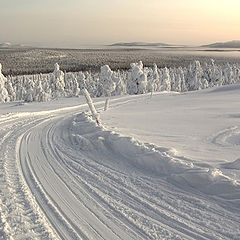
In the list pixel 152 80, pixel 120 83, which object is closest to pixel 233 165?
pixel 120 83

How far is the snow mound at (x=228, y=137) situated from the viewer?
1213 centimetres

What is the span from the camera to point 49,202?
7027mm

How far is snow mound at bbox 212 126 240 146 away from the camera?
1213cm

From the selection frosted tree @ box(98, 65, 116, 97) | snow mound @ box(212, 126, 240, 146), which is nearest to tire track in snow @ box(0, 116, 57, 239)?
snow mound @ box(212, 126, 240, 146)

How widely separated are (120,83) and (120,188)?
73.9 m

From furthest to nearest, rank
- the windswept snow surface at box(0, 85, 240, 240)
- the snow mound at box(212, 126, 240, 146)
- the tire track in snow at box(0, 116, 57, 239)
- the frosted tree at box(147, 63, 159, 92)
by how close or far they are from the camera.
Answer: the frosted tree at box(147, 63, 159, 92) < the snow mound at box(212, 126, 240, 146) < the windswept snow surface at box(0, 85, 240, 240) < the tire track in snow at box(0, 116, 57, 239)

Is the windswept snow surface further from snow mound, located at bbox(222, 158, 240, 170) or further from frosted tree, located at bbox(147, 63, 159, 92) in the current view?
frosted tree, located at bbox(147, 63, 159, 92)

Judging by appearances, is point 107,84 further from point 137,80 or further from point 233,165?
point 233,165

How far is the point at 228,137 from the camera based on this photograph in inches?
516

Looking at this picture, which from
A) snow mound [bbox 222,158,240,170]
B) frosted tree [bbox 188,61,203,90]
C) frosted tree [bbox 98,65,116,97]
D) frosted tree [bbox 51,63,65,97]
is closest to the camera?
snow mound [bbox 222,158,240,170]

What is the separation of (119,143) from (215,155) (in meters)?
3.27

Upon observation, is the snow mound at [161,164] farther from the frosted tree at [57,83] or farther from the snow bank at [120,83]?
the frosted tree at [57,83]

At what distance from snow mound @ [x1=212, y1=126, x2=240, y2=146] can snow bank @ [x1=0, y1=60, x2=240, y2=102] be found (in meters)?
51.0

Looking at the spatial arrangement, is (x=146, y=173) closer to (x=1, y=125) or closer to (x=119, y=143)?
(x=119, y=143)
